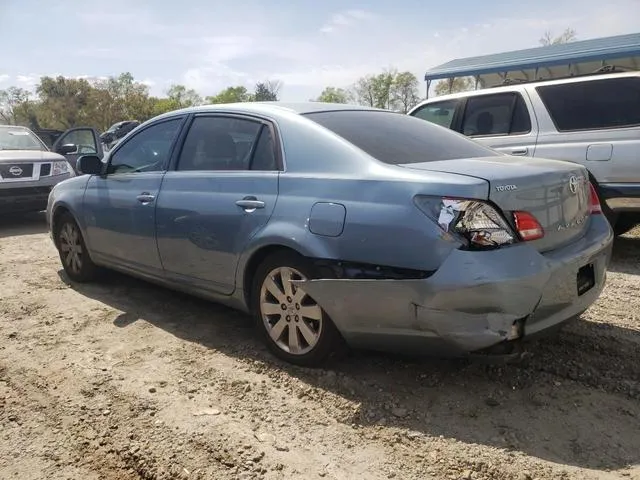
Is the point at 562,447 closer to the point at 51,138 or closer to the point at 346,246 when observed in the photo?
the point at 346,246

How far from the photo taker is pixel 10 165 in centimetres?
816

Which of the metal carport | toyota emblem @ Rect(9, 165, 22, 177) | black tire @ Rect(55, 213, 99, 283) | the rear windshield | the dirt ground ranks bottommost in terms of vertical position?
the dirt ground

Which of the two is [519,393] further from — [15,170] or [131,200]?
[15,170]

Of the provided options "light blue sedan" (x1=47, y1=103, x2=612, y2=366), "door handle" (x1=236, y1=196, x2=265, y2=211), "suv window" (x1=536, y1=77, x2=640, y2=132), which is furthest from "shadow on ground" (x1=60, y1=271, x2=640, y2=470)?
"suv window" (x1=536, y1=77, x2=640, y2=132)

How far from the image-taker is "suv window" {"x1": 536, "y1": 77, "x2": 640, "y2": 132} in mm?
5129

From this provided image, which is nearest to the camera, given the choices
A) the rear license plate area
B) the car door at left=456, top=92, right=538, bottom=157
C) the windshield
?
the rear license plate area

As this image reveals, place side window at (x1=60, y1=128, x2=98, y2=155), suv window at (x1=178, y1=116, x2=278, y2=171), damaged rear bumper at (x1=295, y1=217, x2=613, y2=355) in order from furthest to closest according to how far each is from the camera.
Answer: side window at (x1=60, y1=128, x2=98, y2=155)
suv window at (x1=178, y1=116, x2=278, y2=171)
damaged rear bumper at (x1=295, y1=217, x2=613, y2=355)

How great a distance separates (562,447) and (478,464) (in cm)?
40

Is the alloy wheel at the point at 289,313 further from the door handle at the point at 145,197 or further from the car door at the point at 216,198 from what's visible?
the door handle at the point at 145,197

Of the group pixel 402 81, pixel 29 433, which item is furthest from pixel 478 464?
pixel 402 81

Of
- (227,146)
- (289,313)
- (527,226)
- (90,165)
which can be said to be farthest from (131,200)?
(527,226)

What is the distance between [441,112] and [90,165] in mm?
4127

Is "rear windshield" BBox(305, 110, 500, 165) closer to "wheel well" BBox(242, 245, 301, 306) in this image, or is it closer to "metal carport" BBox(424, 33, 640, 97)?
"wheel well" BBox(242, 245, 301, 306)

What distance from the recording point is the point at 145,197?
13.1 feet
